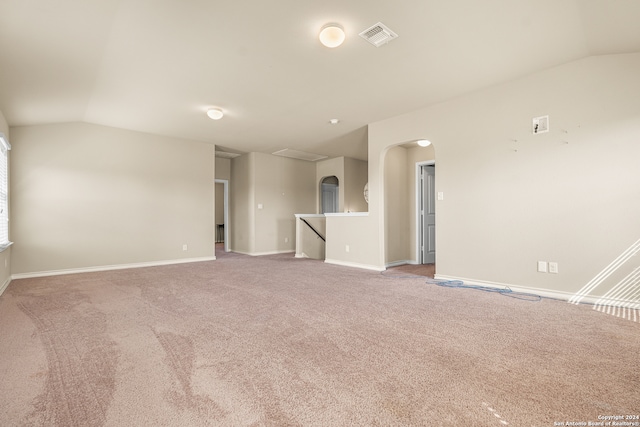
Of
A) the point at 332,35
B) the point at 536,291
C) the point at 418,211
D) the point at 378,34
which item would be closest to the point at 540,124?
the point at 536,291

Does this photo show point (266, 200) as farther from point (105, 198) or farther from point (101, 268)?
point (101, 268)

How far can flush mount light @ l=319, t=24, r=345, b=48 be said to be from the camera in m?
2.65

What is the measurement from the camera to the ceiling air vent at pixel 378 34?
270 centimetres

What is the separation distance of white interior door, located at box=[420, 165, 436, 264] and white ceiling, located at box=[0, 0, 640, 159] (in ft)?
6.64

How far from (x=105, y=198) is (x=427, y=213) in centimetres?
639

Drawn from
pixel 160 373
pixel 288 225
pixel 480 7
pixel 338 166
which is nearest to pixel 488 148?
pixel 480 7

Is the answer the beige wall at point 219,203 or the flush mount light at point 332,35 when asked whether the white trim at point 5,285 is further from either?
the beige wall at point 219,203

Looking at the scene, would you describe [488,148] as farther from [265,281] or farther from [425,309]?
[265,281]

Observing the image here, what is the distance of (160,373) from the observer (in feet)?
5.86

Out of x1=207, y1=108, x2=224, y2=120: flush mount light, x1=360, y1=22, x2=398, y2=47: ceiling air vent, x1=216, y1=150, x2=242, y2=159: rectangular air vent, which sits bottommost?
x1=207, y1=108, x2=224, y2=120: flush mount light

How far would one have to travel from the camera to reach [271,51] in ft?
10.1

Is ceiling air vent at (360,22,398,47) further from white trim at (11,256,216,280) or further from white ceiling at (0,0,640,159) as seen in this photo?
white trim at (11,256,216,280)

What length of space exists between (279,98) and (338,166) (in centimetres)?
437

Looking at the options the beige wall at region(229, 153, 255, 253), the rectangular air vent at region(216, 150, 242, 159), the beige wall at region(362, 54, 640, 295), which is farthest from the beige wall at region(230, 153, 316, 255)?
the beige wall at region(362, 54, 640, 295)
